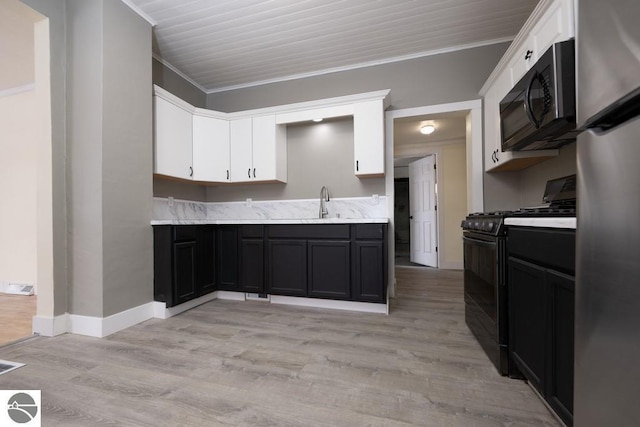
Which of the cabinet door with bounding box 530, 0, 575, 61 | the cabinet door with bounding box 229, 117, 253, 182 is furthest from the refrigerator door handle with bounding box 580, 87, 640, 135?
the cabinet door with bounding box 229, 117, 253, 182

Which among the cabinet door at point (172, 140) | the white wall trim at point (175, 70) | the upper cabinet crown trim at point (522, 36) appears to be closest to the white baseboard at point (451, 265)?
the upper cabinet crown trim at point (522, 36)

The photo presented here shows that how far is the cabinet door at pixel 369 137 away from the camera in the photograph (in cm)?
286

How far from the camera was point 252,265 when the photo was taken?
9.68ft

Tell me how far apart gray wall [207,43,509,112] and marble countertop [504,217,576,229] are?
2.15 metres

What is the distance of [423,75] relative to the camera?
10.2ft

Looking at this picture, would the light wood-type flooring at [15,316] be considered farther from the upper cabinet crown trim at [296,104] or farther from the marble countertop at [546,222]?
the marble countertop at [546,222]

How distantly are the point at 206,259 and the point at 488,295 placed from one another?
2611mm

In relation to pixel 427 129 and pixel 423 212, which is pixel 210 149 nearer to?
pixel 427 129

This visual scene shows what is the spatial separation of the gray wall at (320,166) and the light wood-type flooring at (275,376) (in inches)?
60.8

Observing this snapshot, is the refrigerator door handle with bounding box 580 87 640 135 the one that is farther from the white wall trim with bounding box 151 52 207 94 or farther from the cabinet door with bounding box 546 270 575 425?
the white wall trim with bounding box 151 52 207 94


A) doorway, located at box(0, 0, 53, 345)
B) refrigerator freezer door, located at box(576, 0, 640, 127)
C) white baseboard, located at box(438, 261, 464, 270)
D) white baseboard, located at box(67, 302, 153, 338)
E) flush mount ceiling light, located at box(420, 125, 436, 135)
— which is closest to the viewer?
refrigerator freezer door, located at box(576, 0, 640, 127)

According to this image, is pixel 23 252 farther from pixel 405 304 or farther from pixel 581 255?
pixel 581 255

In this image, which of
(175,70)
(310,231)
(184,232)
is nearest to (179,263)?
(184,232)

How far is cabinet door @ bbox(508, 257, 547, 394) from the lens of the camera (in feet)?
3.87
